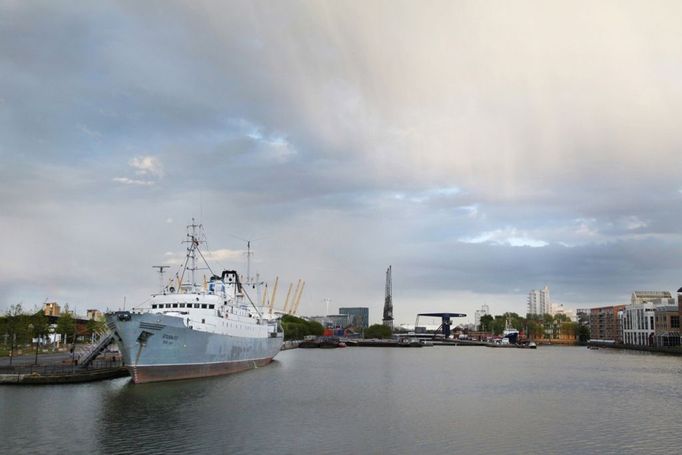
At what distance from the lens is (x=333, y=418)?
47562mm

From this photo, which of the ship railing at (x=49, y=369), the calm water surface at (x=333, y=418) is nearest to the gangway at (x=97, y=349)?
the ship railing at (x=49, y=369)

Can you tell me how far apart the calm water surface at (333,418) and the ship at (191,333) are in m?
2.17

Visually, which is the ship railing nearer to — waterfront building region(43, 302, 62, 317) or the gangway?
the gangway

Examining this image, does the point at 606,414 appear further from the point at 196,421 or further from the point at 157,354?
the point at 157,354

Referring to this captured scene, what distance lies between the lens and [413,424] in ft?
151

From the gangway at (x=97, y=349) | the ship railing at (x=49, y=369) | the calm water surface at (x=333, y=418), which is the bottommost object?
the calm water surface at (x=333, y=418)

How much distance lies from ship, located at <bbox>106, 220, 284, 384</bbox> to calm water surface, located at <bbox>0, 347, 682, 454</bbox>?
2167mm

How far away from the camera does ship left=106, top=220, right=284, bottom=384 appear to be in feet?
199

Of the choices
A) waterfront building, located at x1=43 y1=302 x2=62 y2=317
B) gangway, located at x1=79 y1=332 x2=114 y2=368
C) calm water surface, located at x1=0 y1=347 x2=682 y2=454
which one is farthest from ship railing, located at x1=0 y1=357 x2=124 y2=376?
waterfront building, located at x1=43 y1=302 x2=62 y2=317

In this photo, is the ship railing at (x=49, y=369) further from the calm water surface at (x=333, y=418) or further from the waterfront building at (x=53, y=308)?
the waterfront building at (x=53, y=308)

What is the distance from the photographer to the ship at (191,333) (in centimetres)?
6053

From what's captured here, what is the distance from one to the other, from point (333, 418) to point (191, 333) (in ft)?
78.6

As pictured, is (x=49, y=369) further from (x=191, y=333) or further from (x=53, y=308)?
(x=53, y=308)

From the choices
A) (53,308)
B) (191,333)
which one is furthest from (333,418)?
(53,308)
